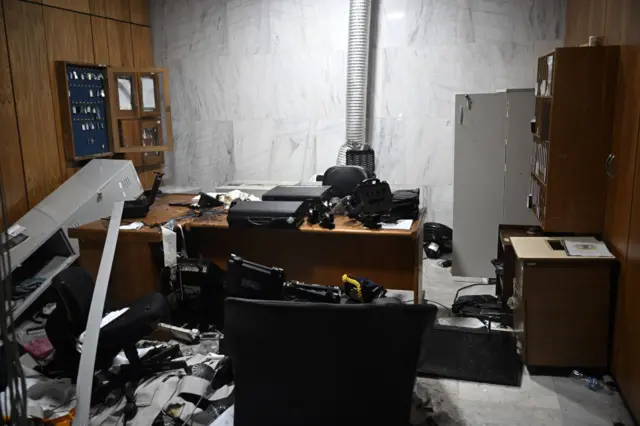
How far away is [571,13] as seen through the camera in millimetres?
4305

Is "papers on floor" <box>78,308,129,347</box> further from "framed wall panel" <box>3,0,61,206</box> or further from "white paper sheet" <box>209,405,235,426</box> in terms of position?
"framed wall panel" <box>3,0,61,206</box>

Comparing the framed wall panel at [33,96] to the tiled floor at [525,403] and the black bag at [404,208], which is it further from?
the tiled floor at [525,403]

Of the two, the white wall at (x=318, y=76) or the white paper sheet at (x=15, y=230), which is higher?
the white wall at (x=318, y=76)

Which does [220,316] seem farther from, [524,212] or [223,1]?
[223,1]

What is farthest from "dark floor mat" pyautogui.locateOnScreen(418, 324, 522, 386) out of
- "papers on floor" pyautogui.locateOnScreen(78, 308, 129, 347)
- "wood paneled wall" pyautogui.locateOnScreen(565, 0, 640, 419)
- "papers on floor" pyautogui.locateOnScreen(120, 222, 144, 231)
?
"papers on floor" pyautogui.locateOnScreen(120, 222, 144, 231)

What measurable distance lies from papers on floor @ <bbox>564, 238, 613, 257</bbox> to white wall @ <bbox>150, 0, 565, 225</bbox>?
2.24 m

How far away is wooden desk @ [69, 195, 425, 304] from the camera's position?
10.8 feet

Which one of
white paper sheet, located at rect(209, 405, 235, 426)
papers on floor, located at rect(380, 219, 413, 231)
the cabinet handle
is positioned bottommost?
white paper sheet, located at rect(209, 405, 235, 426)

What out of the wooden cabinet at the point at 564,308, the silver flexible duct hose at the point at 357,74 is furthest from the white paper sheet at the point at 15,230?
the wooden cabinet at the point at 564,308

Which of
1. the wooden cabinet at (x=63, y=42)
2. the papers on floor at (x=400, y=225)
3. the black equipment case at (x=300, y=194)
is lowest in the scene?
the papers on floor at (x=400, y=225)

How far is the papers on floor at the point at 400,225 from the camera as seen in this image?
3.18 meters

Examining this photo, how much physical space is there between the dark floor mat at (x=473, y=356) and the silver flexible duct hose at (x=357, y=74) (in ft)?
7.09

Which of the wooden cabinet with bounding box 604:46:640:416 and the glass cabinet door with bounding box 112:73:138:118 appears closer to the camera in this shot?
the wooden cabinet with bounding box 604:46:640:416

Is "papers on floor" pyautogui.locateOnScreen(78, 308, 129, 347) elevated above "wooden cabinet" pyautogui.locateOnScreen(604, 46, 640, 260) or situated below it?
below
